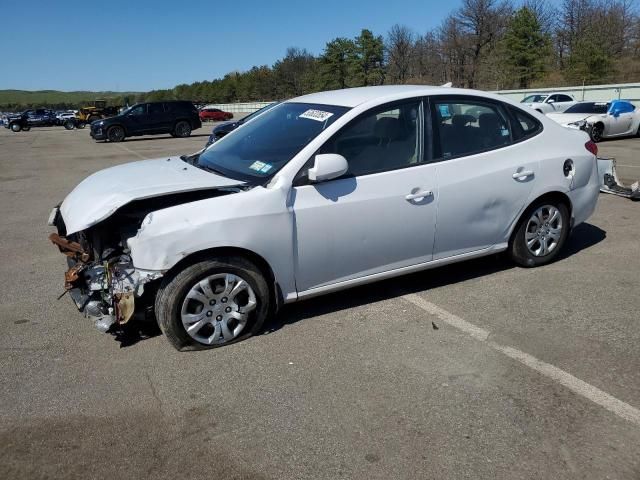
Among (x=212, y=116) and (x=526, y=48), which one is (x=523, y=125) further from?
(x=212, y=116)

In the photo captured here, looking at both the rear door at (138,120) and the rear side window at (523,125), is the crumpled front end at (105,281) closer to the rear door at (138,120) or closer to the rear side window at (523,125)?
the rear side window at (523,125)

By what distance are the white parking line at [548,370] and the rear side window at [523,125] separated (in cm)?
176

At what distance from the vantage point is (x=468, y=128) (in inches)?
183

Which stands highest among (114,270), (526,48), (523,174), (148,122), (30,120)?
(526,48)

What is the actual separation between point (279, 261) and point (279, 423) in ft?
3.99

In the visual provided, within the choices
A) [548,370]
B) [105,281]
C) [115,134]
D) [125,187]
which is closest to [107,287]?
[105,281]

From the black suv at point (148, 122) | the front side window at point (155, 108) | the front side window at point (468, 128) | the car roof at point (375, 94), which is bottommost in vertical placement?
the front side window at point (468, 128)

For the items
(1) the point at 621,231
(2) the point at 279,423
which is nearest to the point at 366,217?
(2) the point at 279,423

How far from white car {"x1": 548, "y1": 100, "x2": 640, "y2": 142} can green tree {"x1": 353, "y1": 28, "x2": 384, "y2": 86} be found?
192 ft

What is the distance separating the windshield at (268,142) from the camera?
407cm

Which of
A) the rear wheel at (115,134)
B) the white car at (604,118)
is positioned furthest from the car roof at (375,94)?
the rear wheel at (115,134)

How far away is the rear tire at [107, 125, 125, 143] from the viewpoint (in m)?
26.5

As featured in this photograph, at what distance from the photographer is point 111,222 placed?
164 inches

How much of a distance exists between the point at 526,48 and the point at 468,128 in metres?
53.1
